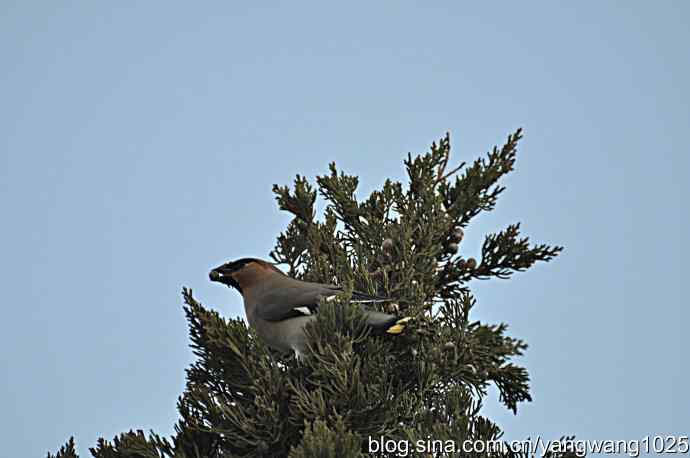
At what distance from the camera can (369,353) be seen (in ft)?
12.7

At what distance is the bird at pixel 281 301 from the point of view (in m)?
4.09

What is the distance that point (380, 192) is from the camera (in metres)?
5.12

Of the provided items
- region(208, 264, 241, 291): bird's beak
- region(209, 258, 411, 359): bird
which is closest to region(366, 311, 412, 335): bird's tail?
region(209, 258, 411, 359): bird

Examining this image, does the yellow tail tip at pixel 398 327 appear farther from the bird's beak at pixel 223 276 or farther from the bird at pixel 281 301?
the bird's beak at pixel 223 276

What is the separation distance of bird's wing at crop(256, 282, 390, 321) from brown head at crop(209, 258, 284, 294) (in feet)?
0.72

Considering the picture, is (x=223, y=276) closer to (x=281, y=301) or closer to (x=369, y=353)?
(x=281, y=301)

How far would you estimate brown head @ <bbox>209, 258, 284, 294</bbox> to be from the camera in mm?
4867

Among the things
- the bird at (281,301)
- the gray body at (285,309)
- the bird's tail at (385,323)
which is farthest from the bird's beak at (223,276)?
the bird's tail at (385,323)

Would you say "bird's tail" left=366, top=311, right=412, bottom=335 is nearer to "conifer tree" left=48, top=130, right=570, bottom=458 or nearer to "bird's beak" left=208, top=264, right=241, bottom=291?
"conifer tree" left=48, top=130, right=570, bottom=458

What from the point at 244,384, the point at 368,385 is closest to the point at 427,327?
the point at 368,385

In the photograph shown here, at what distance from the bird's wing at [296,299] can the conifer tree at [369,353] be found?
0.13 metres

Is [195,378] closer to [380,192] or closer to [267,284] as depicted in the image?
[267,284]

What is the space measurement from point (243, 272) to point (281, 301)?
1.76 feet

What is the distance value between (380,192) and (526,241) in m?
0.88
